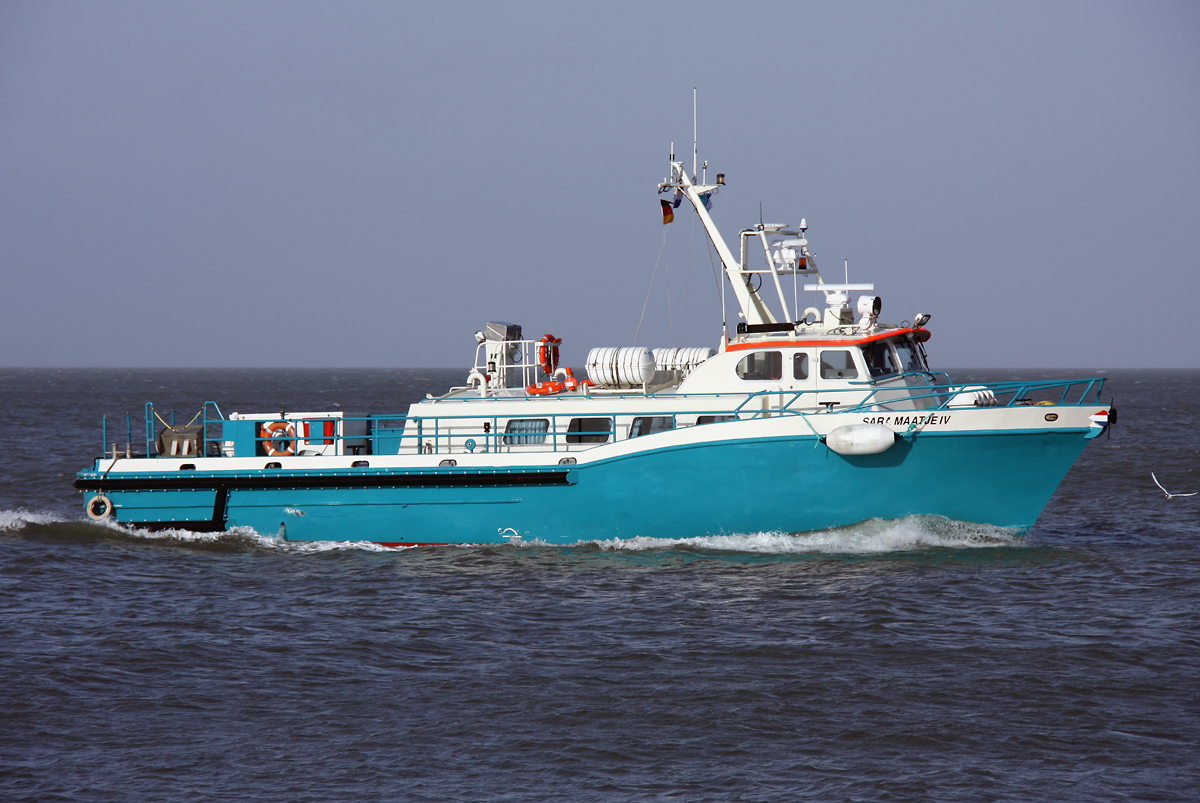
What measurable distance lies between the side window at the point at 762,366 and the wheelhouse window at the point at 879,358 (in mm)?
1224

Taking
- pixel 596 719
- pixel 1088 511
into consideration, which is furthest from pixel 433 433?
pixel 1088 511

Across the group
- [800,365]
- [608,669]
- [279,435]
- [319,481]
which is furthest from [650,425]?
[608,669]

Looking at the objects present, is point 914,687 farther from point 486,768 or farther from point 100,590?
point 100,590

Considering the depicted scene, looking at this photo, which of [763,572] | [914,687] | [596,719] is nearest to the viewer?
[596,719]

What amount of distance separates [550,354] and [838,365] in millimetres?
5114

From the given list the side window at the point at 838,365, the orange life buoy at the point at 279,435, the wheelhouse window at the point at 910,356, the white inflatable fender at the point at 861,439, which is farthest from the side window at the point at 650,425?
the orange life buoy at the point at 279,435

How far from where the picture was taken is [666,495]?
14.7m

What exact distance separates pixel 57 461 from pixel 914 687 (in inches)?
1138

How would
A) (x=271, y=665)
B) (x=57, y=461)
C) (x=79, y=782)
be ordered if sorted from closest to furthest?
(x=79, y=782) < (x=271, y=665) < (x=57, y=461)

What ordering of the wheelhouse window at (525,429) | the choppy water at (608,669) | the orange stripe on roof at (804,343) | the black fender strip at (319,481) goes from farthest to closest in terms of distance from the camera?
the wheelhouse window at (525,429), the orange stripe on roof at (804,343), the black fender strip at (319,481), the choppy water at (608,669)

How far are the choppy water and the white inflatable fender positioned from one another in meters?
1.26

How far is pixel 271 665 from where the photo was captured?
35.1 feet

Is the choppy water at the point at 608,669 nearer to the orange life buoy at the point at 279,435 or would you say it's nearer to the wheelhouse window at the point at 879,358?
the orange life buoy at the point at 279,435

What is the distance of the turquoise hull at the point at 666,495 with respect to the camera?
1423 cm
